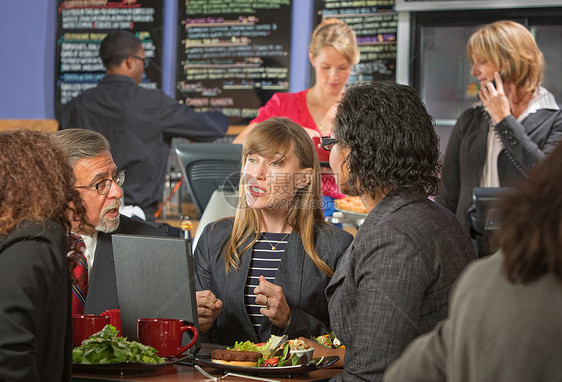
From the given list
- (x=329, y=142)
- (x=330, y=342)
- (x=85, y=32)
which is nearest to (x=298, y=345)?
(x=330, y=342)

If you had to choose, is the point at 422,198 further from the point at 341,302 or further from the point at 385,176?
the point at 341,302

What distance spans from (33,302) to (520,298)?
85 cm

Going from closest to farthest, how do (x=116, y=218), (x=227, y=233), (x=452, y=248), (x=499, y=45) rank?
(x=452, y=248) → (x=116, y=218) → (x=227, y=233) → (x=499, y=45)

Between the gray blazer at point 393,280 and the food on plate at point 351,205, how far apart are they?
5.14 ft

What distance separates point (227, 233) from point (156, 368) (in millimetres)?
776

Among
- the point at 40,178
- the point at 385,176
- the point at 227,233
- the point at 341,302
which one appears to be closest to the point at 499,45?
the point at 227,233

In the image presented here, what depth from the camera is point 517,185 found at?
0.91 m

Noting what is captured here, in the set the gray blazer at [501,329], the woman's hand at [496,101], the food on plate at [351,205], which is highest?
the woman's hand at [496,101]

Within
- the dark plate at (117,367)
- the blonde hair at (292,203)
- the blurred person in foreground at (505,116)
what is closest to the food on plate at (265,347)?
the dark plate at (117,367)

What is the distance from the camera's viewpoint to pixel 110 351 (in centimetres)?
181

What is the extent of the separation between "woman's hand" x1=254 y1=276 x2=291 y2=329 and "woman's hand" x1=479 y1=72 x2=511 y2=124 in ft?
5.47

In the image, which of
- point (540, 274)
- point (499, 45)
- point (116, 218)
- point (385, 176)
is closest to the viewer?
point (540, 274)

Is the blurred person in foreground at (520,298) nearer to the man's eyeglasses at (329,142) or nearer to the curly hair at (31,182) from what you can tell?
the curly hair at (31,182)

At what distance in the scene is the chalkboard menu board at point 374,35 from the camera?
17.7 feet
